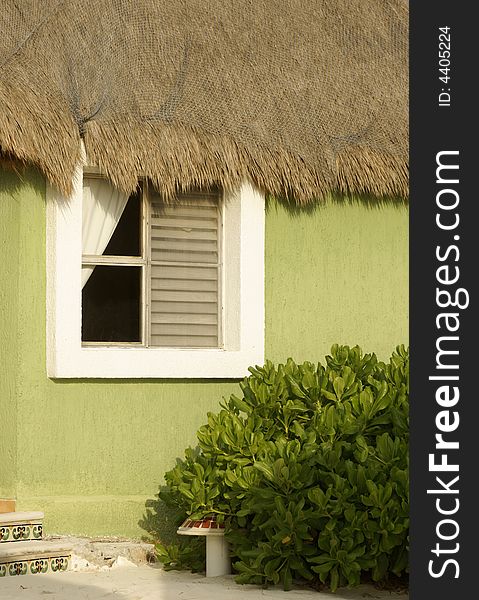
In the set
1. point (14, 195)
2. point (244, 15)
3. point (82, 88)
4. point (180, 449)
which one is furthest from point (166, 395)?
point (244, 15)

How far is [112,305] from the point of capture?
757 centimetres

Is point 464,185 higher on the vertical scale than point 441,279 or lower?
higher

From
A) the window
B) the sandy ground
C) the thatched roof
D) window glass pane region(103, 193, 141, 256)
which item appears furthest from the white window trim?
the sandy ground

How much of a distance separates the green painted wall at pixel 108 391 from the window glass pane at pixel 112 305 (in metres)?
0.39

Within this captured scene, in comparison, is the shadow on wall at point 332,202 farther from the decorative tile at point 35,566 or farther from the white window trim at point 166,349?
the decorative tile at point 35,566

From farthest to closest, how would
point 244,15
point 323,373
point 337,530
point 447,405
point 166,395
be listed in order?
point 244,15 → point 166,395 → point 323,373 → point 337,530 → point 447,405

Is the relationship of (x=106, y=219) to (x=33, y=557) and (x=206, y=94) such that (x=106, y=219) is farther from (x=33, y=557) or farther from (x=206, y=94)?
(x=33, y=557)

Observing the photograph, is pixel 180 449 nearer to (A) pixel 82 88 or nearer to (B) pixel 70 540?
(B) pixel 70 540

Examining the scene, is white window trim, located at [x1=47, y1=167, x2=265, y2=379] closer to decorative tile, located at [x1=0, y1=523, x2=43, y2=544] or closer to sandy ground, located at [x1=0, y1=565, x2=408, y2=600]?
decorative tile, located at [x1=0, y1=523, x2=43, y2=544]

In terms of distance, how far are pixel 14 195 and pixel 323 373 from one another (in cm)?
237

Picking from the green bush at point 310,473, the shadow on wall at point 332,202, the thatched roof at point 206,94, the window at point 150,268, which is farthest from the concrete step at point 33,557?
the shadow on wall at point 332,202

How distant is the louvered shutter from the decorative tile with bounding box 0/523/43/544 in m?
1.53

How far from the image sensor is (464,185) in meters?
2.78

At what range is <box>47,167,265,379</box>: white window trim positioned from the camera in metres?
7.19
